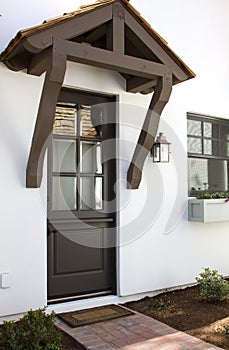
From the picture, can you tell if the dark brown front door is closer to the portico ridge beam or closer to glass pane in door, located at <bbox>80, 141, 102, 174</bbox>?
glass pane in door, located at <bbox>80, 141, 102, 174</bbox>

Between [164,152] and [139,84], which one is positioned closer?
[139,84]

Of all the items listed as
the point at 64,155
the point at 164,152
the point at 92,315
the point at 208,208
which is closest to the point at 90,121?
the point at 64,155

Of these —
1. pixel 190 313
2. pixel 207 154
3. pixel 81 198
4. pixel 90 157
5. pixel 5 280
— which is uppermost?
pixel 207 154

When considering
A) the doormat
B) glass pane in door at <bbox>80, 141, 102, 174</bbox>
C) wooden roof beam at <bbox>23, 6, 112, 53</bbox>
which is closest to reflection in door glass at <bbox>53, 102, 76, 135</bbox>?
glass pane in door at <bbox>80, 141, 102, 174</bbox>

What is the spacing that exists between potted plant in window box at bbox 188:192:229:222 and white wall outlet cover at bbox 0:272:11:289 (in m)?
2.54

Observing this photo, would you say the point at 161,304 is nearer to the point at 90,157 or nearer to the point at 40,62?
the point at 90,157

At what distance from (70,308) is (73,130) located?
1.98 metres

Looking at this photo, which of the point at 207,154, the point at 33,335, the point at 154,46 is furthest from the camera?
the point at 207,154

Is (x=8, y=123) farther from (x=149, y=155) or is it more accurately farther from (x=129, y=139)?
(x=149, y=155)

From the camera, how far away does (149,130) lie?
4.11 meters

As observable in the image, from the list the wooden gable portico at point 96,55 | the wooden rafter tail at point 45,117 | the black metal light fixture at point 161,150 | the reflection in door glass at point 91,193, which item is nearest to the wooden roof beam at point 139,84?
the wooden gable portico at point 96,55

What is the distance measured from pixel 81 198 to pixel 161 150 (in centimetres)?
116

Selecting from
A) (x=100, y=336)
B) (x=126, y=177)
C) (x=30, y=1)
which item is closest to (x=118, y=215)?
(x=126, y=177)

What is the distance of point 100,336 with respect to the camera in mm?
3291
